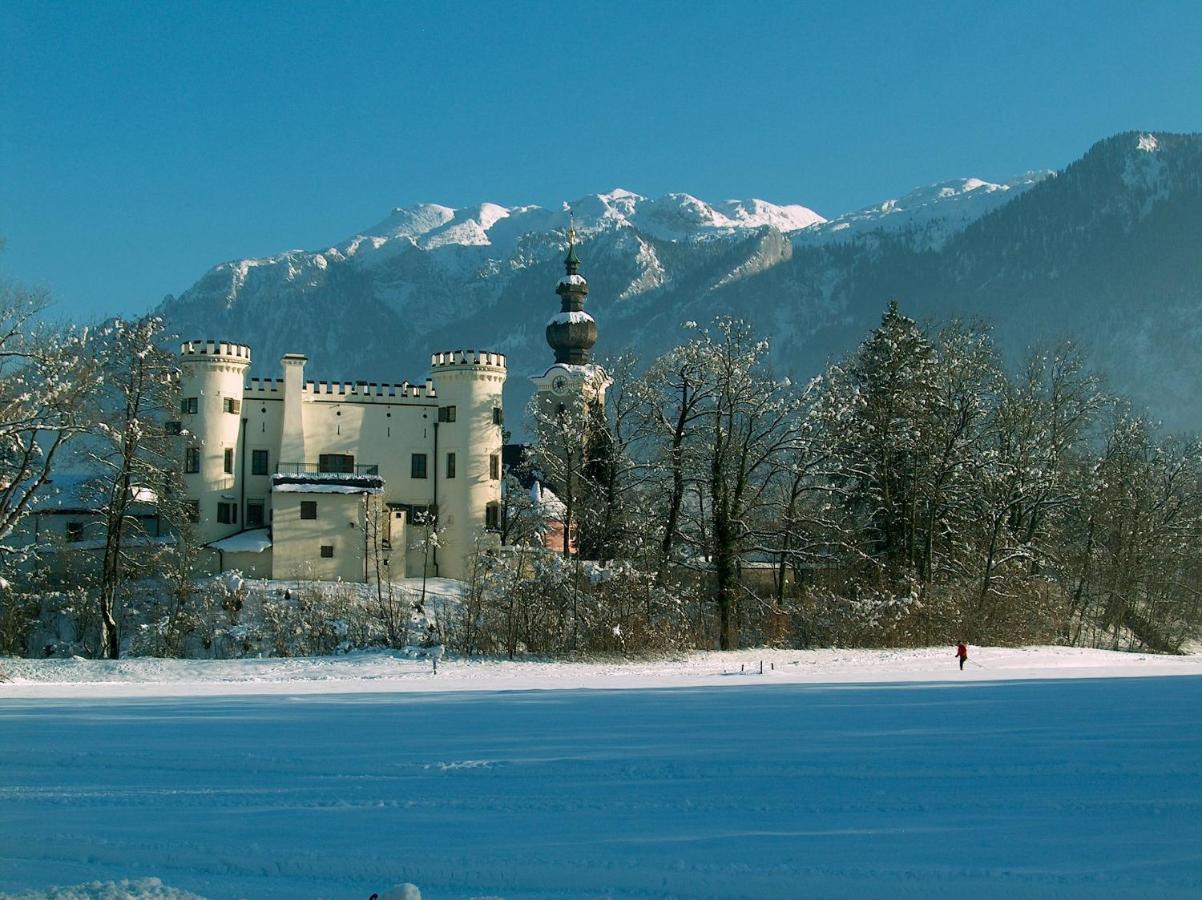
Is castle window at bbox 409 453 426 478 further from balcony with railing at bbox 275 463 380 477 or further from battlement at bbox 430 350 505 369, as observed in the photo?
battlement at bbox 430 350 505 369

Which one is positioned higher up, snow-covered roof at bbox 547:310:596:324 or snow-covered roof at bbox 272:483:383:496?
snow-covered roof at bbox 547:310:596:324

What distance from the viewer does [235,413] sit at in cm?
5078

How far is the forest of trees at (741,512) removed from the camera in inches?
1230

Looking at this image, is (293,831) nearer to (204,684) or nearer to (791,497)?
(204,684)

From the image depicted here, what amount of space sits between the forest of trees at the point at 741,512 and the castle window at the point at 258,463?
197 inches

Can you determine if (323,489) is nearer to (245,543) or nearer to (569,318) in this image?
(245,543)

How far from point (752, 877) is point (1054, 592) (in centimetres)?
3515

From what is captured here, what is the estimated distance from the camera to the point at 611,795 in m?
10.1

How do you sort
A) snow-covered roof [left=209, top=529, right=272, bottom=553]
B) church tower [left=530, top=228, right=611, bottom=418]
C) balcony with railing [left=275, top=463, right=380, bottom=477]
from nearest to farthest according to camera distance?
snow-covered roof [left=209, top=529, right=272, bottom=553], balcony with railing [left=275, top=463, right=380, bottom=477], church tower [left=530, top=228, right=611, bottom=418]

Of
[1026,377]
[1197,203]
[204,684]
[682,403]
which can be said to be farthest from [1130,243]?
[204,684]

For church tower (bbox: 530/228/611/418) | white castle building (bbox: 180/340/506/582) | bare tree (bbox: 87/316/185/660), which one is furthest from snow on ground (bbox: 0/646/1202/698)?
church tower (bbox: 530/228/611/418)

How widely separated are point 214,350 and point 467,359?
1022 centimetres

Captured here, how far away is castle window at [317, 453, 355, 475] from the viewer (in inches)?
2029

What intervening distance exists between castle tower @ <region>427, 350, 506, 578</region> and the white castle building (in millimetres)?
50
